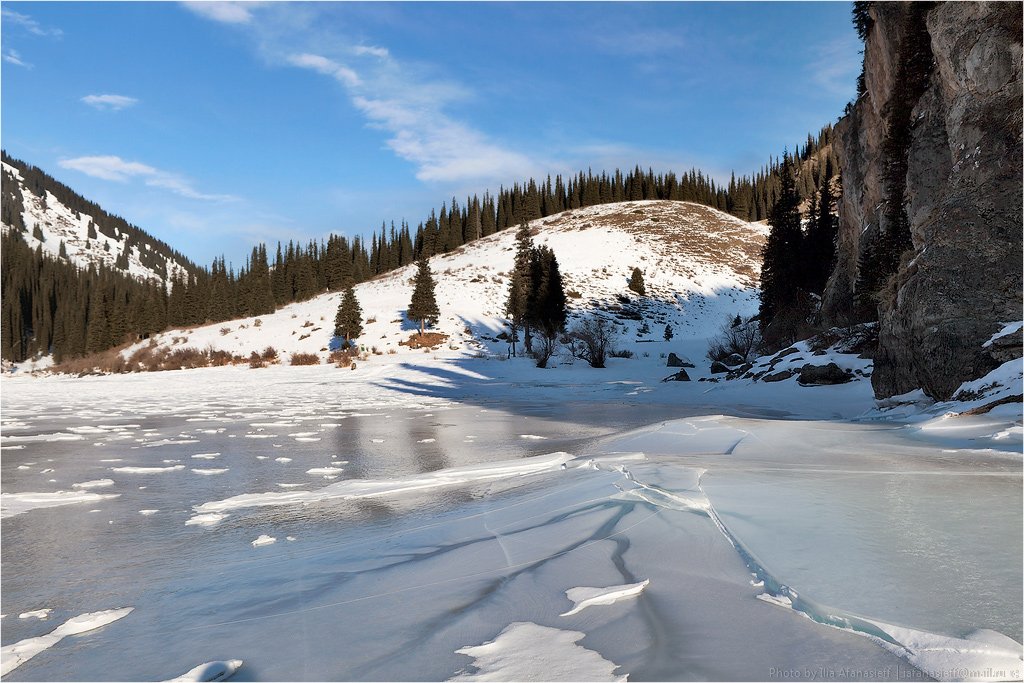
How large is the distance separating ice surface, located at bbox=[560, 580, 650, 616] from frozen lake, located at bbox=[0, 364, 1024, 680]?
11 millimetres

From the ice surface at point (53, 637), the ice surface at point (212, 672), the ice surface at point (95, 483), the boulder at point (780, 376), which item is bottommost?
the ice surface at point (95, 483)

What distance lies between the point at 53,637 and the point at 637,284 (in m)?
58.1

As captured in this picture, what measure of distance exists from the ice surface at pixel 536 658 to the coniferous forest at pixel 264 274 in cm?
4571

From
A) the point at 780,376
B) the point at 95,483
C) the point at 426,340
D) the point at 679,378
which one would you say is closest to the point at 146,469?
the point at 95,483

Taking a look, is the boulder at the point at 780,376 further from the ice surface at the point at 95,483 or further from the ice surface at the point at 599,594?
the ice surface at the point at 95,483

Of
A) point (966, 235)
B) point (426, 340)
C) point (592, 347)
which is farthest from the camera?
point (426, 340)

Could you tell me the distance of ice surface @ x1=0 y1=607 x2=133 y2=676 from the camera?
7.59 ft

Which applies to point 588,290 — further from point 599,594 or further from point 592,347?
point 599,594

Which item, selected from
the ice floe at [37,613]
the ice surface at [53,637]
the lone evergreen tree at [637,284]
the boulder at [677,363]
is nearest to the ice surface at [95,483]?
the ice floe at [37,613]

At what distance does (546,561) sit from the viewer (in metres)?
2.88

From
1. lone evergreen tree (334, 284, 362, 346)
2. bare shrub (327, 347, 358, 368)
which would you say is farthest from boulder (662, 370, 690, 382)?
lone evergreen tree (334, 284, 362, 346)

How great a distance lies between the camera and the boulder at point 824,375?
15.1 metres

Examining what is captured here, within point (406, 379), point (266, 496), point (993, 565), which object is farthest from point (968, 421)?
point (406, 379)

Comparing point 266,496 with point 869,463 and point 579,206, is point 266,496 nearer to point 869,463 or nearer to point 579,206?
point 869,463
